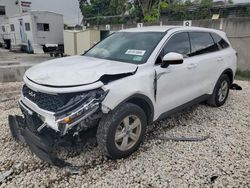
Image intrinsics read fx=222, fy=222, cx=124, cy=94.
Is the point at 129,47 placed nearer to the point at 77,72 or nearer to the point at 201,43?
the point at 77,72

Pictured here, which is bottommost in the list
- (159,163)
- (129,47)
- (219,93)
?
(159,163)

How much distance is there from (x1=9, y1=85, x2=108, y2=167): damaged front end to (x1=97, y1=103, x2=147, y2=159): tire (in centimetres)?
15

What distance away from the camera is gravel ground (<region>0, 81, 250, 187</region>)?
2539 mm

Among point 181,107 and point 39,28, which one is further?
point 39,28

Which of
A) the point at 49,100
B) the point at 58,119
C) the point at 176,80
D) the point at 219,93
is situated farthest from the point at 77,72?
the point at 219,93

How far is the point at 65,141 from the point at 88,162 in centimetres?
46

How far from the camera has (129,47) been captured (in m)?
3.42

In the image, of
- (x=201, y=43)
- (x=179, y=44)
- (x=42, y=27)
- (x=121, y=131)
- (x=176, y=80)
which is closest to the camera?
(x=121, y=131)

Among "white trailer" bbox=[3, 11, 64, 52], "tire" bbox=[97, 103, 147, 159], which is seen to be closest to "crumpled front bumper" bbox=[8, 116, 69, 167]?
"tire" bbox=[97, 103, 147, 159]

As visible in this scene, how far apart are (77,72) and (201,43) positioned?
2522mm

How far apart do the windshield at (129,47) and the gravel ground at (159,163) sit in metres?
1.29

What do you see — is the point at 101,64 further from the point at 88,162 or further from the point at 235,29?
the point at 235,29

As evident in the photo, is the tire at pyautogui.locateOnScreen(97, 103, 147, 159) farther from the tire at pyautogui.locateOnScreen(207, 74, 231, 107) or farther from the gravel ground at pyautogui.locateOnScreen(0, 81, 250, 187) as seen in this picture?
the tire at pyautogui.locateOnScreen(207, 74, 231, 107)

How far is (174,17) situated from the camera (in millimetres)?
14461
